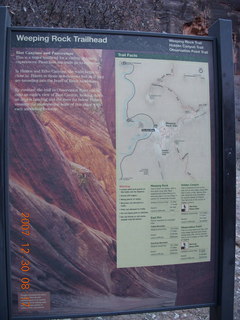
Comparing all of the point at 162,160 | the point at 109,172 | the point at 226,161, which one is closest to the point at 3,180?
the point at 109,172

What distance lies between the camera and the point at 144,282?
1.97m

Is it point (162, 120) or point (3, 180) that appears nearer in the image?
point (3, 180)

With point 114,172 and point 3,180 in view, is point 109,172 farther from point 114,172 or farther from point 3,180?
point 3,180

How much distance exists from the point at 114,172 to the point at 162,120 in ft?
1.34

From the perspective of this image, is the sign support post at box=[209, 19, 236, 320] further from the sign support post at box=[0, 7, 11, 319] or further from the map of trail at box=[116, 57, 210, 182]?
the sign support post at box=[0, 7, 11, 319]

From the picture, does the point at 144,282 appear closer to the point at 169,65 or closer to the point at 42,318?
the point at 42,318

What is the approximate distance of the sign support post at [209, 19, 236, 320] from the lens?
77.7 inches

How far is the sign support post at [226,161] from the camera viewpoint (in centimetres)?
197

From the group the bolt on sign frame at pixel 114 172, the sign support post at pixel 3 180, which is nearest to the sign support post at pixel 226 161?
the bolt on sign frame at pixel 114 172

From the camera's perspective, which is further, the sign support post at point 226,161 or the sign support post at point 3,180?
the sign support post at point 226,161

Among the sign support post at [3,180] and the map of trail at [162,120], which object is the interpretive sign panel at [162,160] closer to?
the map of trail at [162,120]

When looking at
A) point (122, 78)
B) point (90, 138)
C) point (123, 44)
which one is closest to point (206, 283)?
point (90, 138)

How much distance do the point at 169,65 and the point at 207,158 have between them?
22.8 inches

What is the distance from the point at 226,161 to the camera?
197cm
